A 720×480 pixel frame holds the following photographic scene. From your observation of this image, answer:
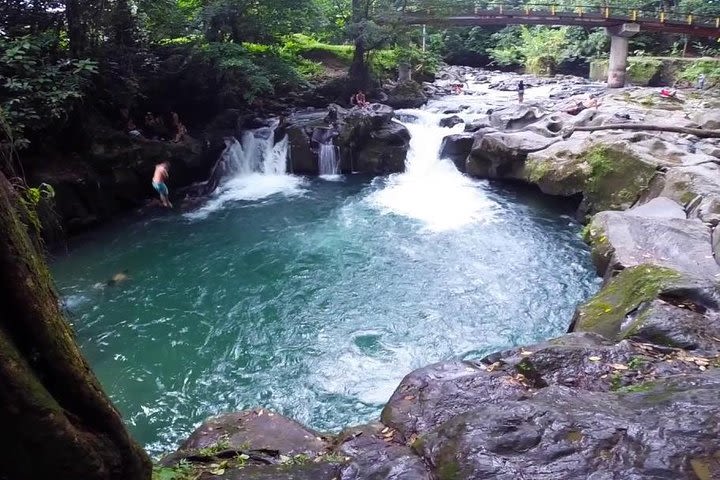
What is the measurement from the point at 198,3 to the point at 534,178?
12.3 metres

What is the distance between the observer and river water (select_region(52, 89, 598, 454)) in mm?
7031

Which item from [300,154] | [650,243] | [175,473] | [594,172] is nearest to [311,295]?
[650,243]

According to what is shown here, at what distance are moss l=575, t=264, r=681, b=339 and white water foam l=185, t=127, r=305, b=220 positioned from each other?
10.1 meters

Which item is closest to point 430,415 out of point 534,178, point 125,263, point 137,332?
point 137,332

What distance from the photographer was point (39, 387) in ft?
6.60

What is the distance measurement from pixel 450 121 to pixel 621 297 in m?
13.0

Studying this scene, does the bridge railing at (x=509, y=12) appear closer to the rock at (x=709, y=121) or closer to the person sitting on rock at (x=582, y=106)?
the person sitting on rock at (x=582, y=106)

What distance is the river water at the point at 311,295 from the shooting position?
7031 millimetres

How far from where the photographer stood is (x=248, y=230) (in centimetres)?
1268

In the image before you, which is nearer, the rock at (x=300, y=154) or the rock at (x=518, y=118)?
the rock at (x=518, y=118)

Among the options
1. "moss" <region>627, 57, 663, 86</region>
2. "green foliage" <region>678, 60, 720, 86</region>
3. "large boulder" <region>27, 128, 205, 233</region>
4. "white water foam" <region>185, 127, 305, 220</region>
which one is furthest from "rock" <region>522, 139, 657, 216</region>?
"moss" <region>627, 57, 663, 86</region>

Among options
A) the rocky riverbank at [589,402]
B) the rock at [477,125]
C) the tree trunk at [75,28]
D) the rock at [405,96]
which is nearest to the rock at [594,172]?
the rocky riverbank at [589,402]

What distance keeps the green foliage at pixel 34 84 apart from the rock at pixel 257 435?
23.8ft

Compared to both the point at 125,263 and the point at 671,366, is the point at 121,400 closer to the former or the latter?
the point at 125,263
